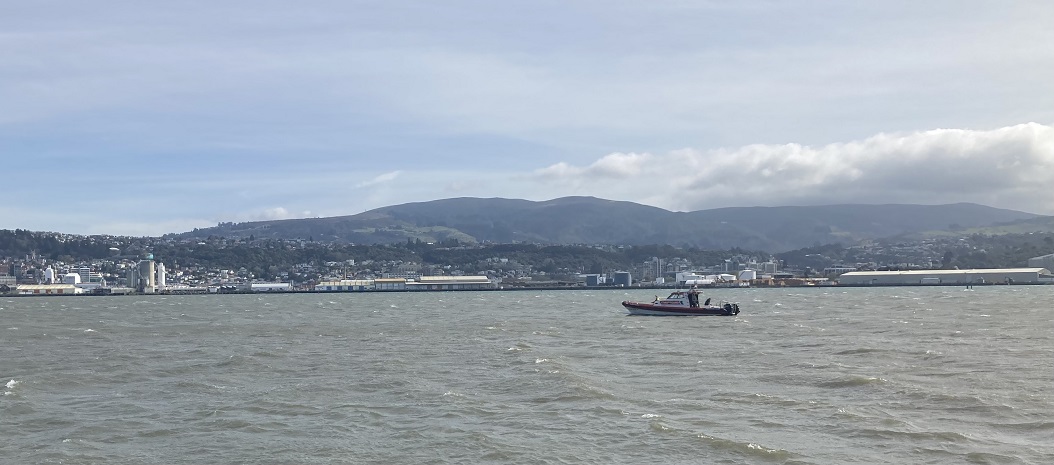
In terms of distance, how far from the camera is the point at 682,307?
87.5 metres

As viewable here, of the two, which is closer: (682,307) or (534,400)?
(534,400)

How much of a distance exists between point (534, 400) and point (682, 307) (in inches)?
2239

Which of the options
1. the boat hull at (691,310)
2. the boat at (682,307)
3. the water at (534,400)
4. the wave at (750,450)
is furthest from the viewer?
the boat at (682,307)

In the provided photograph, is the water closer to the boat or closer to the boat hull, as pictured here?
the boat hull

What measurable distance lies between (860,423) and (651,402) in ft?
20.3

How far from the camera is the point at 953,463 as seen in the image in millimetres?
22797

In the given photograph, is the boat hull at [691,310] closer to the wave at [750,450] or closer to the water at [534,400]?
the water at [534,400]

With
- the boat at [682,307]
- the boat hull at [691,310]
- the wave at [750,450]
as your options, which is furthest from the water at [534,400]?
the boat at [682,307]

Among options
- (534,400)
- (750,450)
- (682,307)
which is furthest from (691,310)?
(750,450)

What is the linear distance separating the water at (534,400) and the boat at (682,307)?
1117 inches

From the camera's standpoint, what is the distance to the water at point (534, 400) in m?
24.4

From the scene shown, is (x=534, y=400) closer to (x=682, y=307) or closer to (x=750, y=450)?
(x=750, y=450)

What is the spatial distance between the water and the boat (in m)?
28.4

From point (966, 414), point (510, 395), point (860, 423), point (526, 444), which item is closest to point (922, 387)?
point (966, 414)
